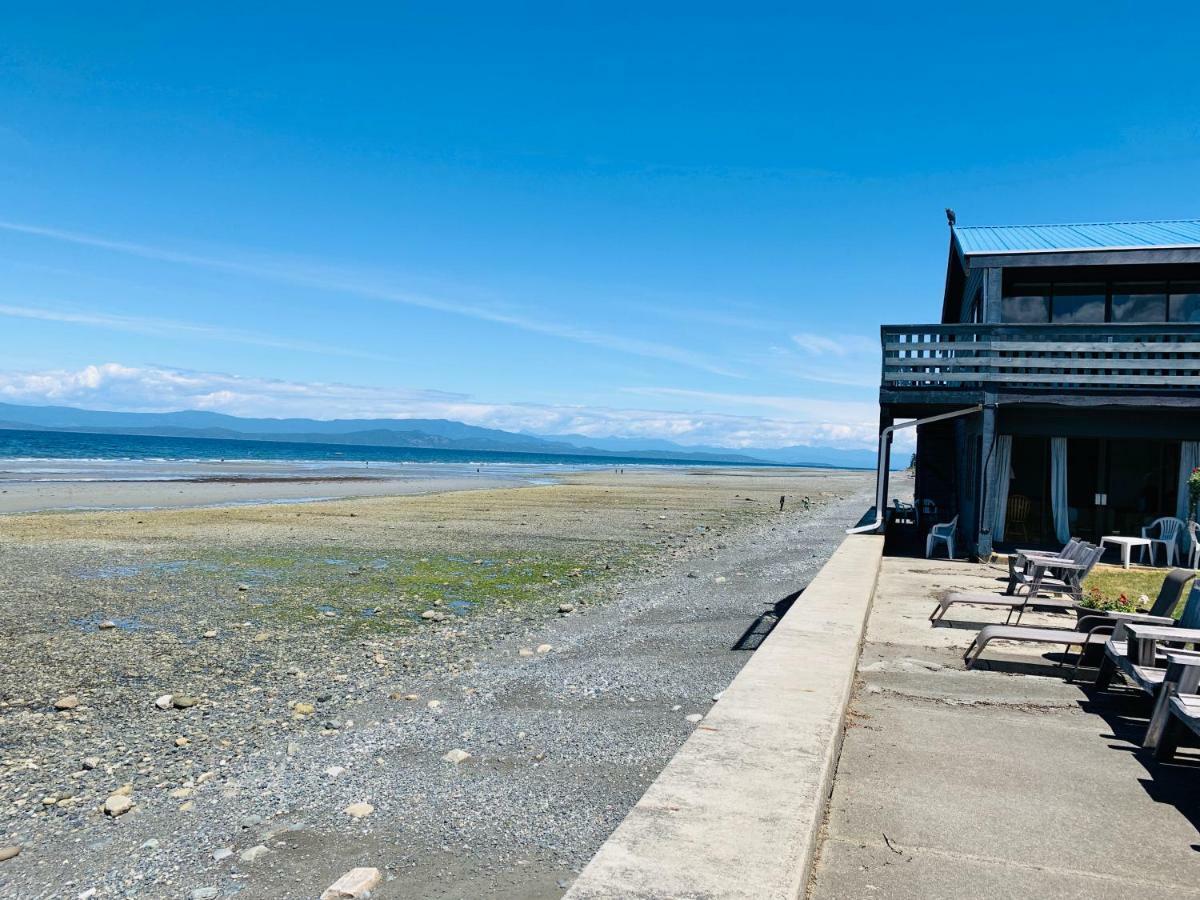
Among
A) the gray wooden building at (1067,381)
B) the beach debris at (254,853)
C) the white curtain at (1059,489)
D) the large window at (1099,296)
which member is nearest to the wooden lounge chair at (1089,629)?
the beach debris at (254,853)

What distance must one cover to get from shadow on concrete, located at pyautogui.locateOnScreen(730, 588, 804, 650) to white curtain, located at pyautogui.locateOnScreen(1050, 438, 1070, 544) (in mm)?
6430

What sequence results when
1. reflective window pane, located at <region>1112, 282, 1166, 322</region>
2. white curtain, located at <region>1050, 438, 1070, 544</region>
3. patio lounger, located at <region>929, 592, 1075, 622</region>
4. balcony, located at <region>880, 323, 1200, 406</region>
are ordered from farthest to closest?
reflective window pane, located at <region>1112, 282, 1166, 322</region>
white curtain, located at <region>1050, 438, 1070, 544</region>
balcony, located at <region>880, 323, 1200, 406</region>
patio lounger, located at <region>929, 592, 1075, 622</region>

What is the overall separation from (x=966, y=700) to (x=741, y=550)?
12.8 meters

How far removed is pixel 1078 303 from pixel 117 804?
56.7 feet

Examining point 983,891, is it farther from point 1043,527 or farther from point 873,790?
point 1043,527

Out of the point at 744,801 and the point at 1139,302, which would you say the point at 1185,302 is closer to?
the point at 1139,302

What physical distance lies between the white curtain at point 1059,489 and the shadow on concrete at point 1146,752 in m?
10.6

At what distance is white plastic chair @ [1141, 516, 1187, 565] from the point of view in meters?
14.1

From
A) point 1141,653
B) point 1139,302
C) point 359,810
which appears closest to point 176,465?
point 1139,302

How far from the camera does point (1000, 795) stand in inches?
169

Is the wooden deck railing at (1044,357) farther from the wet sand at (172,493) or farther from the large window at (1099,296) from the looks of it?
the wet sand at (172,493)

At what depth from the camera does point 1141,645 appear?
565 cm

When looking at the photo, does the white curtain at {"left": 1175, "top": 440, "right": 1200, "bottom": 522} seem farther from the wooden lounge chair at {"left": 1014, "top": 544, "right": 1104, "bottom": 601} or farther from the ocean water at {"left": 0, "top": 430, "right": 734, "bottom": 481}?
the ocean water at {"left": 0, "top": 430, "right": 734, "bottom": 481}

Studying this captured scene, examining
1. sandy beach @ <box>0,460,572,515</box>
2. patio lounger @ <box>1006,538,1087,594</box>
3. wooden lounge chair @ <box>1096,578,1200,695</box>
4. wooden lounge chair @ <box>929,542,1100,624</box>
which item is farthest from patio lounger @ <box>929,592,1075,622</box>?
sandy beach @ <box>0,460,572,515</box>
